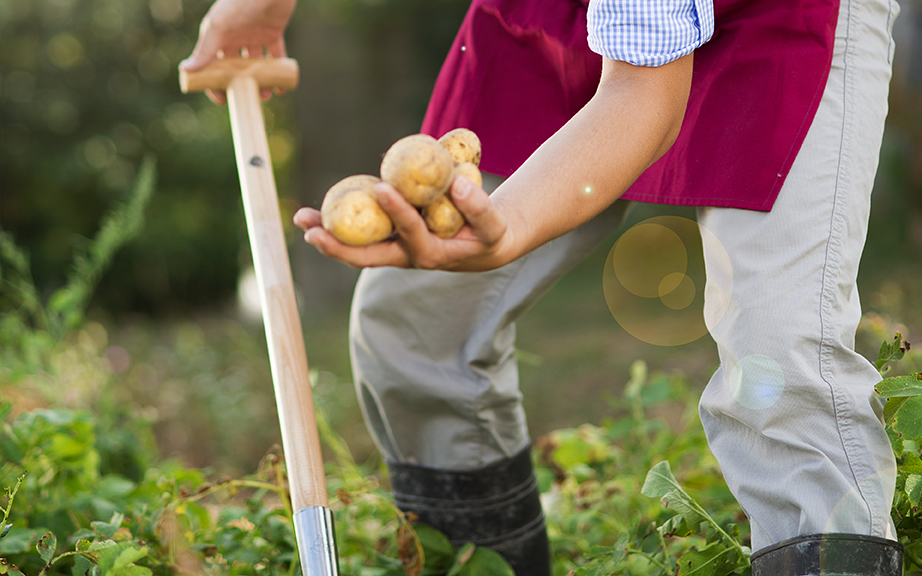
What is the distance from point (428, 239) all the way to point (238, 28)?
973 millimetres

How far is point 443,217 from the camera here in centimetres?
79

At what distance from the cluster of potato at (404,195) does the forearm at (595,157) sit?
0.08m

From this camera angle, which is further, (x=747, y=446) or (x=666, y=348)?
(x=666, y=348)

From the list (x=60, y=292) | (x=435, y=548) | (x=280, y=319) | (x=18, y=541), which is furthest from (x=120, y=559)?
(x=60, y=292)

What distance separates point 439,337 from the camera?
1471mm

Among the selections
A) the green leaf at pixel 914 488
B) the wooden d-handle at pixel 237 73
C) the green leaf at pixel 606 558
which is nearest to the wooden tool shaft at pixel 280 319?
the wooden d-handle at pixel 237 73

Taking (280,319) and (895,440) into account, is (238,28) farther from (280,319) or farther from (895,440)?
(895,440)

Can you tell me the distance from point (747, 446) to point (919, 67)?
5.66 meters

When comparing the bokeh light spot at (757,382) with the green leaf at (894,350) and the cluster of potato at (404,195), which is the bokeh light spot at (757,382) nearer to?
the green leaf at (894,350)

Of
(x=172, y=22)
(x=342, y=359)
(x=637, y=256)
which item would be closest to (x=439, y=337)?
(x=342, y=359)

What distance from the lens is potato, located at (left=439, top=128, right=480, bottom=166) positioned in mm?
935

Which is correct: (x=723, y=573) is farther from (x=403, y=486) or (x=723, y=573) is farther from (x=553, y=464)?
(x=553, y=464)

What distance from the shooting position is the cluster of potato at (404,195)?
2.51 feet

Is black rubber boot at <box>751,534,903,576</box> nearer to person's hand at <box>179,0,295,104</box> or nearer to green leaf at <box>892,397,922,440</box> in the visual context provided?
green leaf at <box>892,397,922,440</box>
